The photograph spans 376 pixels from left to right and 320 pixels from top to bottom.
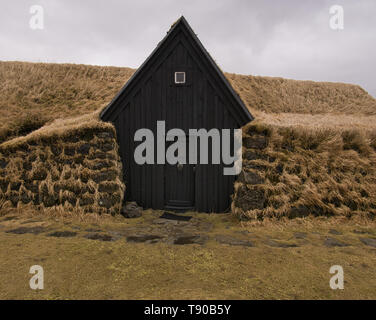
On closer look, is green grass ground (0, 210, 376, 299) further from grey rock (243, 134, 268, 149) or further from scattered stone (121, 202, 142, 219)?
grey rock (243, 134, 268, 149)

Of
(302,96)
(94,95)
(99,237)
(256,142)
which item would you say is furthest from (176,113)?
(302,96)

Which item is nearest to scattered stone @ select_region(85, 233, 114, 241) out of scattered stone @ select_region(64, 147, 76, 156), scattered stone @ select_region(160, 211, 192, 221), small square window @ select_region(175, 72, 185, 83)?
scattered stone @ select_region(160, 211, 192, 221)

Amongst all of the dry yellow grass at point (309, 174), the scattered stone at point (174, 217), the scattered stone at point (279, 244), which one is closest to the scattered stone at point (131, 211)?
the scattered stone at point (174, 217)

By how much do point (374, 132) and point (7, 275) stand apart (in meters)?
11.4

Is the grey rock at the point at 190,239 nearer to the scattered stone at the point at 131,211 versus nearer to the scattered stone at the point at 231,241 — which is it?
the scattered stone at the point at 231,241

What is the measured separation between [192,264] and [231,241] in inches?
63.5

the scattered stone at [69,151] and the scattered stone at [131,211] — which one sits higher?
the scattered stone at [69,151]

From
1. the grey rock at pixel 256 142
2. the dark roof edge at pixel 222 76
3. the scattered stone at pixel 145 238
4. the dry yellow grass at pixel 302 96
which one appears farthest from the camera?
the dry yellow grass at pixel 302 96

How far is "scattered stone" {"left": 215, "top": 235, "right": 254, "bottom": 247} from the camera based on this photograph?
5.20 meters

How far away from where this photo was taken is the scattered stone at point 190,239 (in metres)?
5.29

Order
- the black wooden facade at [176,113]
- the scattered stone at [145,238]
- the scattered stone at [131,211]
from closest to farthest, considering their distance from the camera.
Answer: the scattered stone at [145,238], the scattered stone at [131,211], the black wooden facade at [176,113]

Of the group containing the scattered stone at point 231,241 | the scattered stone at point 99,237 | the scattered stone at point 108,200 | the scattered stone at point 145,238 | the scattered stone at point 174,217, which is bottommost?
the scattered stone at point 231,241

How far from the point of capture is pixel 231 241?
17.6 feet

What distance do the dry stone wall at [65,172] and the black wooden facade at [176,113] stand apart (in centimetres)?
84
